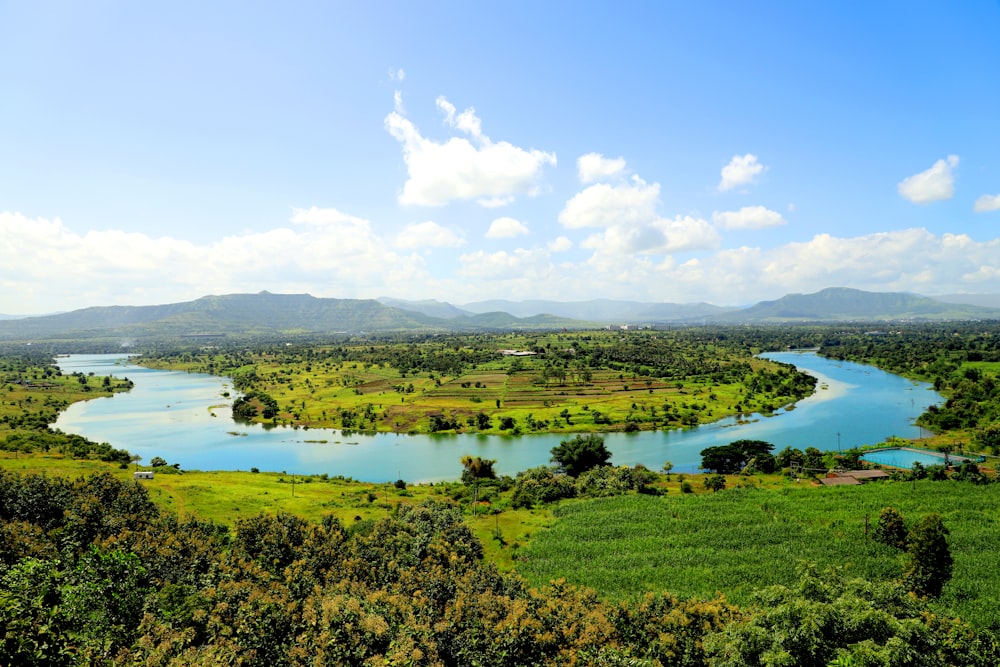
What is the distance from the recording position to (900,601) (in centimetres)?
2180

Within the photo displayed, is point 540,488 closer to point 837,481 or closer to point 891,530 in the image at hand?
point 891,530

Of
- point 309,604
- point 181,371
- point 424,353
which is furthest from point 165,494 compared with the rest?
point 181,371

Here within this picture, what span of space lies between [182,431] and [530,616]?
90.4m

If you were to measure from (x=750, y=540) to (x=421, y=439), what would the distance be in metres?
53.5

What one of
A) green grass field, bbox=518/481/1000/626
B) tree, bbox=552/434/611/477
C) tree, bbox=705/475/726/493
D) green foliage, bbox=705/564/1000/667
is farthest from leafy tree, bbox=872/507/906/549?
tree, bbox=552/434/611/477

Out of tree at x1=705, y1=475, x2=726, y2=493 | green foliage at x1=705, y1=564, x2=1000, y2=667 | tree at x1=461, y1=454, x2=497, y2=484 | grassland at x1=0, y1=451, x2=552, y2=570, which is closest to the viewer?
green foliage at x1=705, y1=564, x2=1000, y2=667

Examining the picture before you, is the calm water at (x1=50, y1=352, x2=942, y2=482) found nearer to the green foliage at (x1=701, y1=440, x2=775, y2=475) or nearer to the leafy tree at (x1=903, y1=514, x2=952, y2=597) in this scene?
the green foliage at (x1=701, y1=440, x2=775, y2=475)

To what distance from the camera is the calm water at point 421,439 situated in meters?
69.7

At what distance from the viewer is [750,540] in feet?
129

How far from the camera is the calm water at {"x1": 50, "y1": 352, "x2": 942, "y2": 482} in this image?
69.7 m

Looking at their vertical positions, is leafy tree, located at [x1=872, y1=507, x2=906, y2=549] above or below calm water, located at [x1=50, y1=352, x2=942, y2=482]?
above

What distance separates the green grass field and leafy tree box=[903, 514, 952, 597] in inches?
27.4

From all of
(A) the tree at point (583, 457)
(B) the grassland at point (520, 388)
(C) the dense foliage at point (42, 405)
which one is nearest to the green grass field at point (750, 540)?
(A) the tree at point (583, 457)

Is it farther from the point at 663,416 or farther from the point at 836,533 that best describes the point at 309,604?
the point at 663,416
